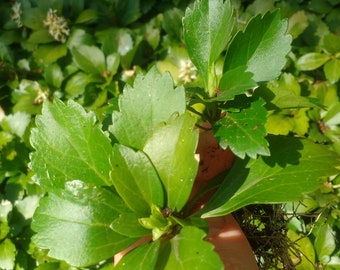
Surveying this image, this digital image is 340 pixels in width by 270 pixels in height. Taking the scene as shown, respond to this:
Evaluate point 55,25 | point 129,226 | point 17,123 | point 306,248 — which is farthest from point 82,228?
point 55,25

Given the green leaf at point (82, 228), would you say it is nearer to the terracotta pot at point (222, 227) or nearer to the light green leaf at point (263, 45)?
the terracotta pot at point (222, 227)

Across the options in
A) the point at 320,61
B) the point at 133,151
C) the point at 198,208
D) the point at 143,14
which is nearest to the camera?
the point at 133,151

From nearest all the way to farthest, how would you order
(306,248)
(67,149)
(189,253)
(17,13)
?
(189,253), (67,149), (306,248), (17,13)

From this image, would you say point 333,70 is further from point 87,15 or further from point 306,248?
point 87,15

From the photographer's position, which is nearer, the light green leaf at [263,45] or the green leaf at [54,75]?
the light green leaf at [263,45]

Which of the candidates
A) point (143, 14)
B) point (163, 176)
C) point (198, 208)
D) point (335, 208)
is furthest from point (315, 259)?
point (143, 14)

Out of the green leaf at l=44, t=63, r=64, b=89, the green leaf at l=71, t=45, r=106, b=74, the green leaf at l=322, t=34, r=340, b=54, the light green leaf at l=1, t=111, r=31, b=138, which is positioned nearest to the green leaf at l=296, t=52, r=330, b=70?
the green leaf at l=322, t=34, r=340, b=54

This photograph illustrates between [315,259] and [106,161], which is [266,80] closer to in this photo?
[106,161]

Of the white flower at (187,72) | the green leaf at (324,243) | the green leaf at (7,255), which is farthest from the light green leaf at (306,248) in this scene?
the green leaf at (7,255)
